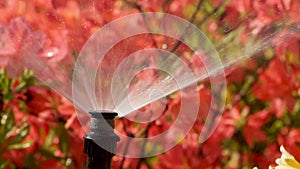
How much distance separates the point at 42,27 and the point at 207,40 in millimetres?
368

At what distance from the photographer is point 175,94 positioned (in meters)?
1.42

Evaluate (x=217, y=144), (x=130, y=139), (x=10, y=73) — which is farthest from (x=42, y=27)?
(x=217, y=144)

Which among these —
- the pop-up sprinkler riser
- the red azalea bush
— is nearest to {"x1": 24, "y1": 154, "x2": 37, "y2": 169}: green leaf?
the red azalea bush

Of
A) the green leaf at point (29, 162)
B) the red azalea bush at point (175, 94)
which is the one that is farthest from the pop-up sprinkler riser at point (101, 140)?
the green leaf at point (29, 162)

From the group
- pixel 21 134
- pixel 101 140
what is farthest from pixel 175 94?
pixel 101 140

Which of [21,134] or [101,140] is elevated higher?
[21,134]

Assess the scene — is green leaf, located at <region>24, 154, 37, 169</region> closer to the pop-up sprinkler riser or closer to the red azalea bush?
the red azalea bush

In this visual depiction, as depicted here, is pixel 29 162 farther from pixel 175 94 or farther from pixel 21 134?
pixel 175 94

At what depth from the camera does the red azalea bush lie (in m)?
1.38

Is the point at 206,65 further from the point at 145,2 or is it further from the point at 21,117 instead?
the point at 21,117

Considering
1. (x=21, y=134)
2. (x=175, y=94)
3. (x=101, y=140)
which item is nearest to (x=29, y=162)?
(x=21, y=134)

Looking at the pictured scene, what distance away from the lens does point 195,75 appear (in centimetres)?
132

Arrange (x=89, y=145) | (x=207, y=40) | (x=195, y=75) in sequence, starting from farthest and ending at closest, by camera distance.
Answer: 1. (x=207, y=40)
2. (x=195, y=75)
3. (x=89, y=145)

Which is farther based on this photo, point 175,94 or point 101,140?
point 175,94
